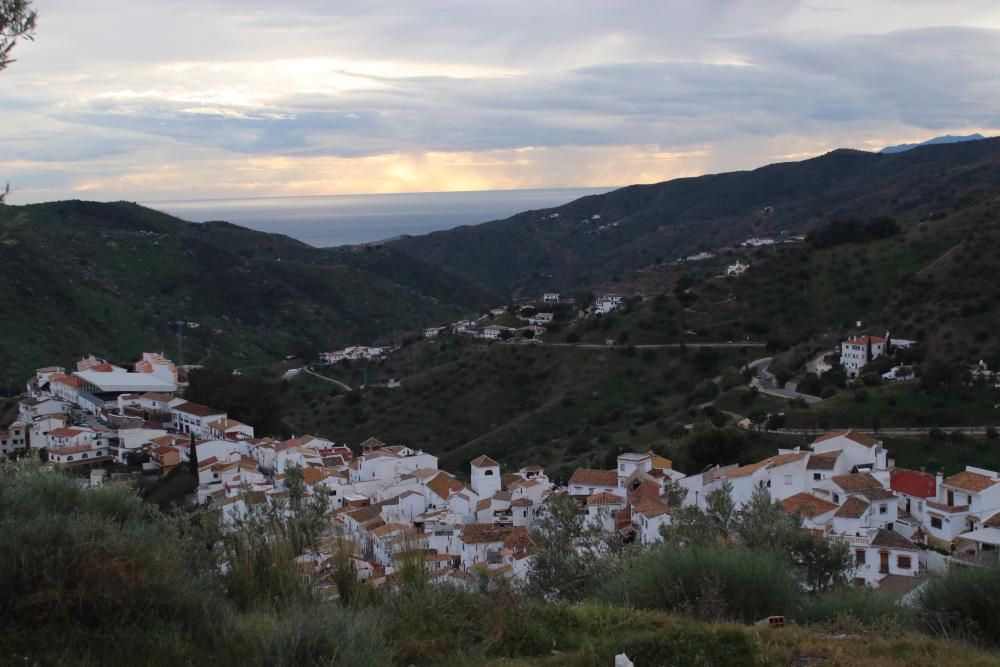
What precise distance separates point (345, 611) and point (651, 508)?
1261cm

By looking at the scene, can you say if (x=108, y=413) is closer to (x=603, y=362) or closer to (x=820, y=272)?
(x=603, y=362)

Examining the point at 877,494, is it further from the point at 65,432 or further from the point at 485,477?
the point at 65,432

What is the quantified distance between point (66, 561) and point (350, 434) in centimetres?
3549

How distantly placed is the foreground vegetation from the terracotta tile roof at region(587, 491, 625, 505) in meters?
12.8

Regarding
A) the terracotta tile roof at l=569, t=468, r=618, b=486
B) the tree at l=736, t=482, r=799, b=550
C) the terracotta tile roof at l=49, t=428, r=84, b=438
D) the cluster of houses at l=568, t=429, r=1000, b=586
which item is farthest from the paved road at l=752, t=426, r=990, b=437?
the terracotta tile roof at l=49, t=428, r=84, b=438

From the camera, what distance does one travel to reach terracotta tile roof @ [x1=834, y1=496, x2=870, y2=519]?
15297 mm

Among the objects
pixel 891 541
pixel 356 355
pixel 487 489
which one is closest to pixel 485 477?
pixel 487 489

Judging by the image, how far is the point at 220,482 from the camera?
23.4 metres

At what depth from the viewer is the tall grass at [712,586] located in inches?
210

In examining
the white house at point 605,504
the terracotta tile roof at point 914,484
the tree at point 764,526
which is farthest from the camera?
the white house at point 605,504

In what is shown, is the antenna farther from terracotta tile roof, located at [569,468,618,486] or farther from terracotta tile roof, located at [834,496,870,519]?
terracotta tile roof, located at [834,496,870,519]

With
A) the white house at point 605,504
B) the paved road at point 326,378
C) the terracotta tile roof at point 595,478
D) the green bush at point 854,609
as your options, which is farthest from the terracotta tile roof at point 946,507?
the paved road at point 326,378

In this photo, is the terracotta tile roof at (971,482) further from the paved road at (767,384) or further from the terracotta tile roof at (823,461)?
the paved road at (767,384)

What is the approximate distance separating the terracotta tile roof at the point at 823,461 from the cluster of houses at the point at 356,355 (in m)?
41.1
